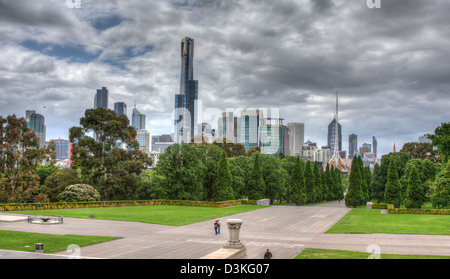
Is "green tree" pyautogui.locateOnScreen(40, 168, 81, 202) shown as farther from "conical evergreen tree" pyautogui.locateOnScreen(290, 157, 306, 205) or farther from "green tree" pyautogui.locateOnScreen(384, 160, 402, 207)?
"green tree" pyautogui.locateOnScreen(384, 160, 402, 207)

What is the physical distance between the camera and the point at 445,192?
149 feet

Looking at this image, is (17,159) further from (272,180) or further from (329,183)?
(329,183)

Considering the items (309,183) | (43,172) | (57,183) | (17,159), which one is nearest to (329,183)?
(309,183)

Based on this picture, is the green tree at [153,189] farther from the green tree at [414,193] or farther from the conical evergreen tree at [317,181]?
the green tree at [414,193]

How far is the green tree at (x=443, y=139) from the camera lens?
4331cm

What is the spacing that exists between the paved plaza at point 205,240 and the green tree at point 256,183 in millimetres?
25413

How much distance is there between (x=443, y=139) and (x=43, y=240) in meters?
42.1

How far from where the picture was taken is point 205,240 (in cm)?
2622

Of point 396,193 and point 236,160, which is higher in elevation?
point 236,160

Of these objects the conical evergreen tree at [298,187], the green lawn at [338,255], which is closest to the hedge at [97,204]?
the conical evergreen tree at [298,187]
